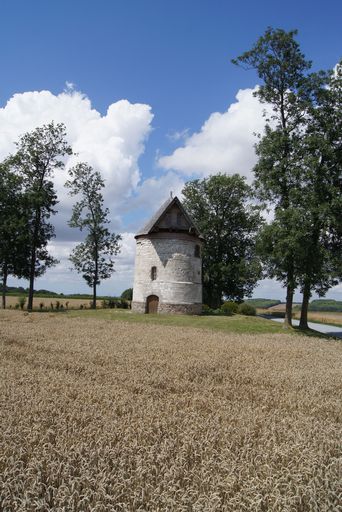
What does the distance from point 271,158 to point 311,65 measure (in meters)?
7.21

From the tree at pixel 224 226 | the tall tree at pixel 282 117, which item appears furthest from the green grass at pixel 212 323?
the tree at pixel 224 226

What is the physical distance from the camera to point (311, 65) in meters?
29.0

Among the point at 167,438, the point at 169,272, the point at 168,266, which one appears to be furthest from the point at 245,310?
the point at 167,438

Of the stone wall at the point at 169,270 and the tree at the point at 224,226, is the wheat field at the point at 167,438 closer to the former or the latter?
the stone wall at the point at 169,270

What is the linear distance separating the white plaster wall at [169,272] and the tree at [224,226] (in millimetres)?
10356

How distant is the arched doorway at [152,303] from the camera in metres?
37.1

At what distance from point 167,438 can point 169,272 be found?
31758mm

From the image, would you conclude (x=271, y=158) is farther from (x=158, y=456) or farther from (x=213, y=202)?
(x=158, y=456)

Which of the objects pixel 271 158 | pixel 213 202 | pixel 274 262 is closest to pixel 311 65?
pixel 271 158

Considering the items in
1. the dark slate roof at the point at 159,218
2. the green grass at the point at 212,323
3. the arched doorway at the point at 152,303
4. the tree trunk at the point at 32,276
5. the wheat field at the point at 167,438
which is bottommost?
the green grass at the point at 212,323

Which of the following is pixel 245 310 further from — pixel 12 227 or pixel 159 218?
A: pixel 12 227

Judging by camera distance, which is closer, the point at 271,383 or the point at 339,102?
the point at 271,383

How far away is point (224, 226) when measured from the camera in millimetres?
49781

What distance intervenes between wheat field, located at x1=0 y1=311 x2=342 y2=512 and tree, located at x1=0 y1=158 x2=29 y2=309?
3068 centimetres
